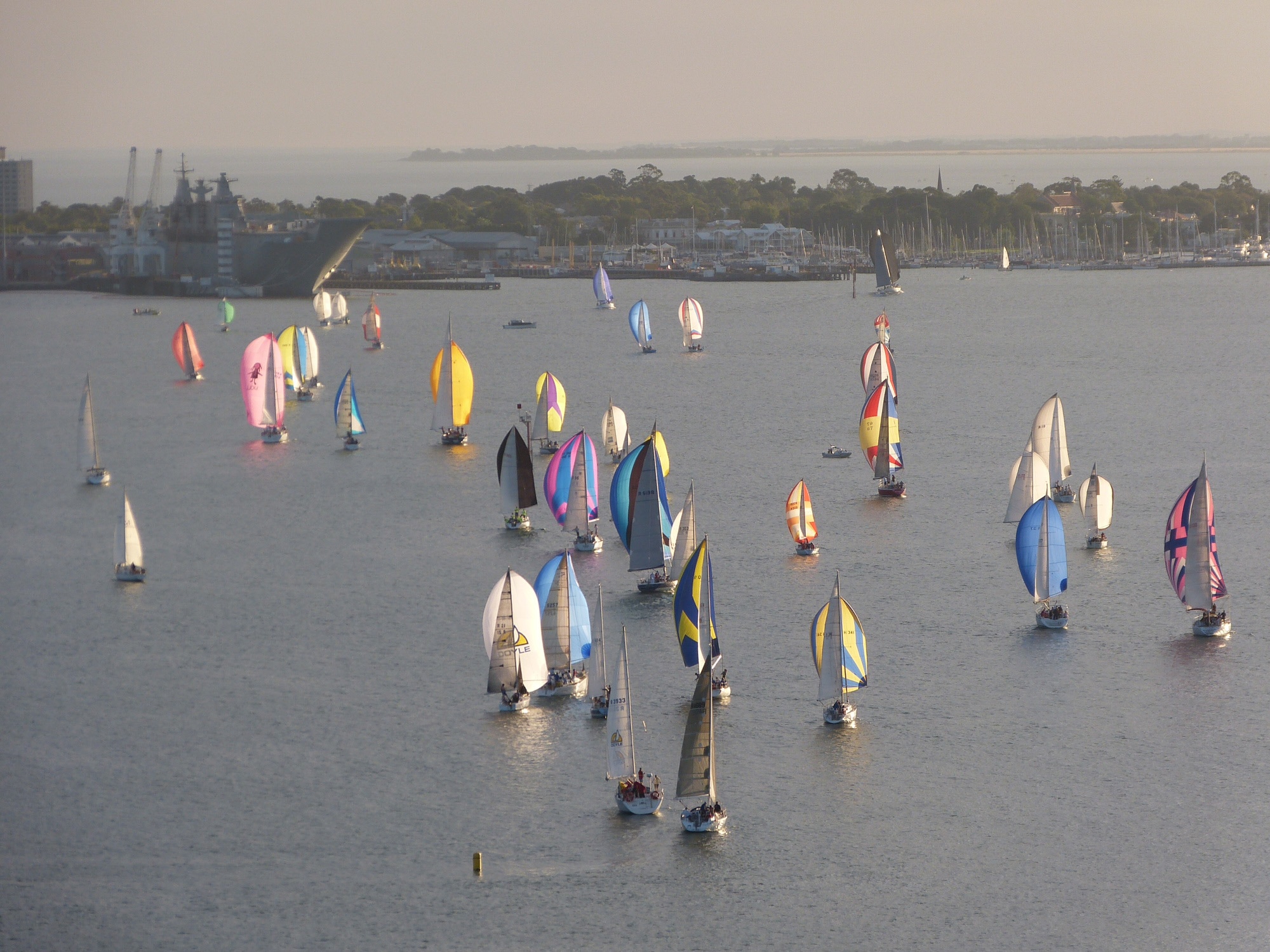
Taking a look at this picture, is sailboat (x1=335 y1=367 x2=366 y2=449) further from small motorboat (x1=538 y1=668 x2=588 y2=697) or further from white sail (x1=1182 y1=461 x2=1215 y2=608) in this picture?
white sail (x1=1182 y1=461 x2=1215 y2=608)

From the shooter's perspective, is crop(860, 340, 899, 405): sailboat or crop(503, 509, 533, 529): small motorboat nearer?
crop(503, 509, 533, 529): small motorboat

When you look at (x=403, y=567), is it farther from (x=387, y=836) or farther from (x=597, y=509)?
(x=387, y=836)

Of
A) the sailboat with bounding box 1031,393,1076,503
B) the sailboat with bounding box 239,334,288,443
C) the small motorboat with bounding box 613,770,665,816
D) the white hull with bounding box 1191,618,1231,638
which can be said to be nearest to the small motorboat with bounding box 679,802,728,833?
the small motorboat with bounding box 613,770,665,816

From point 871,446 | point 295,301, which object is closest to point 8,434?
point 871,446

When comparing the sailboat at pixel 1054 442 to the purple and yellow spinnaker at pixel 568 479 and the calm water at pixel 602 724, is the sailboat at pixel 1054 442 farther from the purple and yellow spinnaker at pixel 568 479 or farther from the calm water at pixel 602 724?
the purple and yellow spinnaker at pixel 568 479

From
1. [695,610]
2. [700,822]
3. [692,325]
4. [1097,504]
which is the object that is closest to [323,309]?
[692,325]

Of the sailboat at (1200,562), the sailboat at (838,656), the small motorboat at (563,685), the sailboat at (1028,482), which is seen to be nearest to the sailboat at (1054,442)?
the sailboat at (1028,482)
